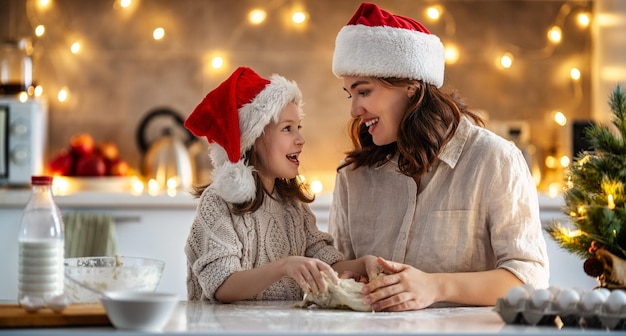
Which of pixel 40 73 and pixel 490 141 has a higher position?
pixel 40 73

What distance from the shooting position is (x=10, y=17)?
3898mm

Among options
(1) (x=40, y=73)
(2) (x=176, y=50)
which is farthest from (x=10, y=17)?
(2) (x=176, y=50)

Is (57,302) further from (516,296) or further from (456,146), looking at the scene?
(456,146)

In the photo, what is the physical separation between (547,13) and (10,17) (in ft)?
7.42

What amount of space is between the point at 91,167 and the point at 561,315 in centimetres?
255

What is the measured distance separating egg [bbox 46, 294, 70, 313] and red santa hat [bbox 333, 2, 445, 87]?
91 centimetres

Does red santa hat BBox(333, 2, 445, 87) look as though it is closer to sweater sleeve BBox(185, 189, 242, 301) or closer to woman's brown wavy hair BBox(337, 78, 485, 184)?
woman's brown wavy hair BBox(337, 78, 485, 184)

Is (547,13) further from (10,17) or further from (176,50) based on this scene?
(10,17)

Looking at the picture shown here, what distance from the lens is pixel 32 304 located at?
1408mm

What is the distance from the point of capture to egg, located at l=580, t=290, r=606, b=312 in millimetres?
1400

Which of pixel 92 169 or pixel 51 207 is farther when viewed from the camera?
pixel 92 169

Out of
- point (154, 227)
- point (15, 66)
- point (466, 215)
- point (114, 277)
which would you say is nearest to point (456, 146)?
point (466, 215)

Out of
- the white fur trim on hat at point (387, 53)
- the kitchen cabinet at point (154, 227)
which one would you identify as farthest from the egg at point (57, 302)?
the kitchen cabinet at point (154, 227)

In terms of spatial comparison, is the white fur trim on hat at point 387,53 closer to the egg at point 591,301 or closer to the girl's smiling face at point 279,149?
the girl's smiling face at point 279,149
